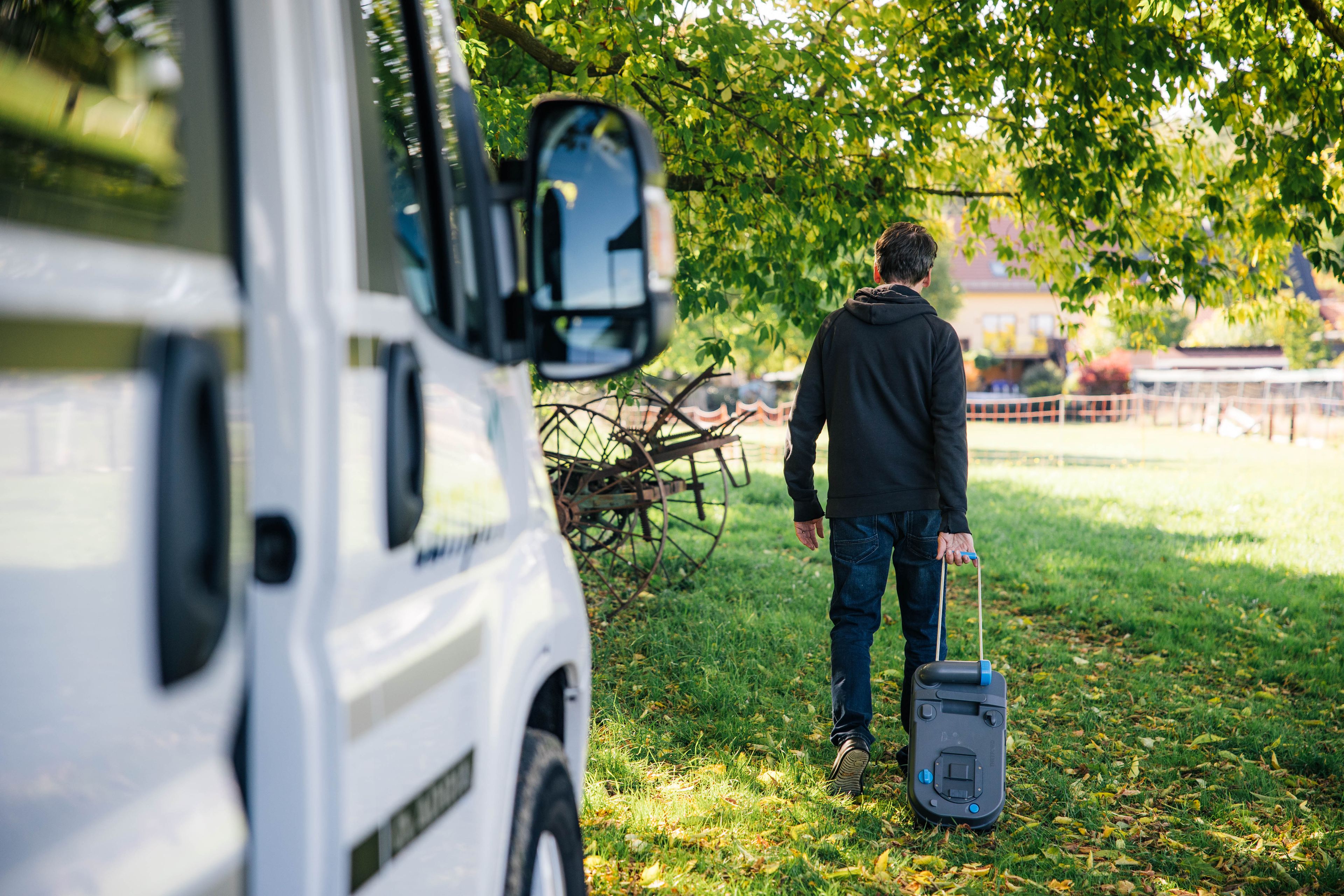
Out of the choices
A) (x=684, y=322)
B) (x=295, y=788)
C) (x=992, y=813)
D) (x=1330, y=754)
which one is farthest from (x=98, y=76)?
(x=684, y=322)

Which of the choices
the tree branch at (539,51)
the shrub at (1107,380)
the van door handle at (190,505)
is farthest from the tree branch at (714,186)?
the shrub at (1107,380)

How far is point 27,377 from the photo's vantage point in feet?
2.52

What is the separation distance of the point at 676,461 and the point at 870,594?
4.97 meters

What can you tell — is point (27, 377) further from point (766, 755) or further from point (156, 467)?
point (766, 755)

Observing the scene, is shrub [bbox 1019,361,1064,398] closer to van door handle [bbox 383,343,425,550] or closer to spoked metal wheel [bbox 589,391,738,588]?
spoked metal wheel [bbox 589,391,738,588]

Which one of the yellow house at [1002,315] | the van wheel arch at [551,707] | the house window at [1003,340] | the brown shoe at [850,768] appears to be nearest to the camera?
the van wheel arch at [551,707]

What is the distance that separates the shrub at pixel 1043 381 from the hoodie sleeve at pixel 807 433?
39.4m

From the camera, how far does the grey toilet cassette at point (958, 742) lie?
11.8 ft

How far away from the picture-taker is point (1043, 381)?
142 feet

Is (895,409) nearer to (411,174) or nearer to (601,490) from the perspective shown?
(411,174)

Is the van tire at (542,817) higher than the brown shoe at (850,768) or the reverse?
higher

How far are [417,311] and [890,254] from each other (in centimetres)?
278

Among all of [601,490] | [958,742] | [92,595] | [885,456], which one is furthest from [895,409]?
[601,490]

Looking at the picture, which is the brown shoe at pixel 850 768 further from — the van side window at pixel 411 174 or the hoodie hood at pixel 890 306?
the van side window at pixel 411 174
